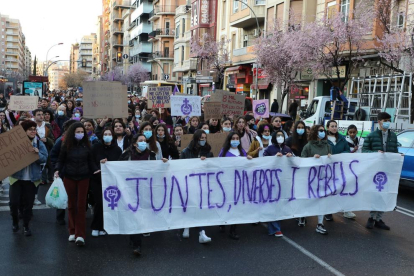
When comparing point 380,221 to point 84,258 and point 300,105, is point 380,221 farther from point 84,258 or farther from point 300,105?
point 300,105

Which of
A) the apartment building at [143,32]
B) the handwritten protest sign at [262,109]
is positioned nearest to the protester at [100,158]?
the handwritten protest sign at [262,109]

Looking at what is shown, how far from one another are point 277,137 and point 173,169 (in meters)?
1.68

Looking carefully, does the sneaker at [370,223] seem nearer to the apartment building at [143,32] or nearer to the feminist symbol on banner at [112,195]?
the feminist symbol on banner at [112,195]

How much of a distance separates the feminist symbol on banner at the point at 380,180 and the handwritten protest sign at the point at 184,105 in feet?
19.9

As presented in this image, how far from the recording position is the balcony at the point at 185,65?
5208 centimetres

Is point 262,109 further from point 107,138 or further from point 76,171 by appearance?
point 76,171

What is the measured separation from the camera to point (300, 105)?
30438 mm

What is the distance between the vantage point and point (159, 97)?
1388 centimetres

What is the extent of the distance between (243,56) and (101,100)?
1077 inches

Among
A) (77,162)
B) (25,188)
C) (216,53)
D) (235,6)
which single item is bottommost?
(25,188)

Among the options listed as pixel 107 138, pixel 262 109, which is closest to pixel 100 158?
pixel 107 138

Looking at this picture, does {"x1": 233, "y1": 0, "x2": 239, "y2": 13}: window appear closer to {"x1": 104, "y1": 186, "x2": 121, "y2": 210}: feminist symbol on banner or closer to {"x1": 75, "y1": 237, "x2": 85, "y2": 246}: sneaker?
{"x1": 104, "y1": 186, "x2": 121, "y2": 210}: feminist symbol on banner

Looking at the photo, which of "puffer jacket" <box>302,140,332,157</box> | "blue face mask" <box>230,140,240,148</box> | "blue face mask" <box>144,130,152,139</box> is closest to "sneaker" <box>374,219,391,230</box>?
"puffer jacket" <box>302,140,332,157</box>

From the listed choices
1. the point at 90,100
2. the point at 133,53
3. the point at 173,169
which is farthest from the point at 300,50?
the point at 133,53
